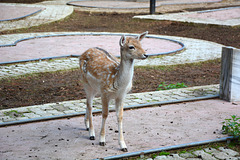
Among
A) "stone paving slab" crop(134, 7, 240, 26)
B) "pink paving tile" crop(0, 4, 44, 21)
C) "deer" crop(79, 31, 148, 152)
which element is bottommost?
"stone paving slab" crop(134, 7, 240, 26)

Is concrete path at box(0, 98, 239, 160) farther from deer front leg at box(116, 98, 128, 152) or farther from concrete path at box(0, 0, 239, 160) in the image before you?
deer front leg at box(116, 98, 128, 152)

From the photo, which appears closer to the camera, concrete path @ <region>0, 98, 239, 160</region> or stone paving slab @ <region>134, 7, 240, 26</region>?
concrete path @ <region>0, 98, 239, 160</region>

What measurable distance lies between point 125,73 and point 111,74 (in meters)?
0.34

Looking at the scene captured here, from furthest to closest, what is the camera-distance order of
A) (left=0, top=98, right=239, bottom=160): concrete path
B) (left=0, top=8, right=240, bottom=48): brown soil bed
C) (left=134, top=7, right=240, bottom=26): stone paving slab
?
(left=134, top=7, right=240, bottom=26): stone paving slab, (left=0, top=8, right=240, bottom=48): brown soil bed, (left=0, top=98, right=239, bottom=160): concrete path

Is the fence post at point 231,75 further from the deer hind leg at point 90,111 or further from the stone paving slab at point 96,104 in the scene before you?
the deer hind leg at point 90,111

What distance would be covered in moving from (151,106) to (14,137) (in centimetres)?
318

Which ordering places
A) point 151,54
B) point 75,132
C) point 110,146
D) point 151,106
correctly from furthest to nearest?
point 151,54 → point 151,106 → point 75,132 → point 110,146

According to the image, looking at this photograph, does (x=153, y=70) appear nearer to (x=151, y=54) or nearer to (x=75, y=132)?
(x=151, y=54)

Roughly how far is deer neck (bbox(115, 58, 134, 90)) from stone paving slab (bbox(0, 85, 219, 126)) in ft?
6.91

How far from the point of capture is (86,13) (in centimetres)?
2422

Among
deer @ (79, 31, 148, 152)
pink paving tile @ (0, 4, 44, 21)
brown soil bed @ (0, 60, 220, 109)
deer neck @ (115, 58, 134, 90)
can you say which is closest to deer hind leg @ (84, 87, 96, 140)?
deer @ (79, 31, 148, 152)

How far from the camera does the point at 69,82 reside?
9961mm

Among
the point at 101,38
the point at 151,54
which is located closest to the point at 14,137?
the point at 151,54

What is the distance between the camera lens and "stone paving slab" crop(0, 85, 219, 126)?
295 inches
